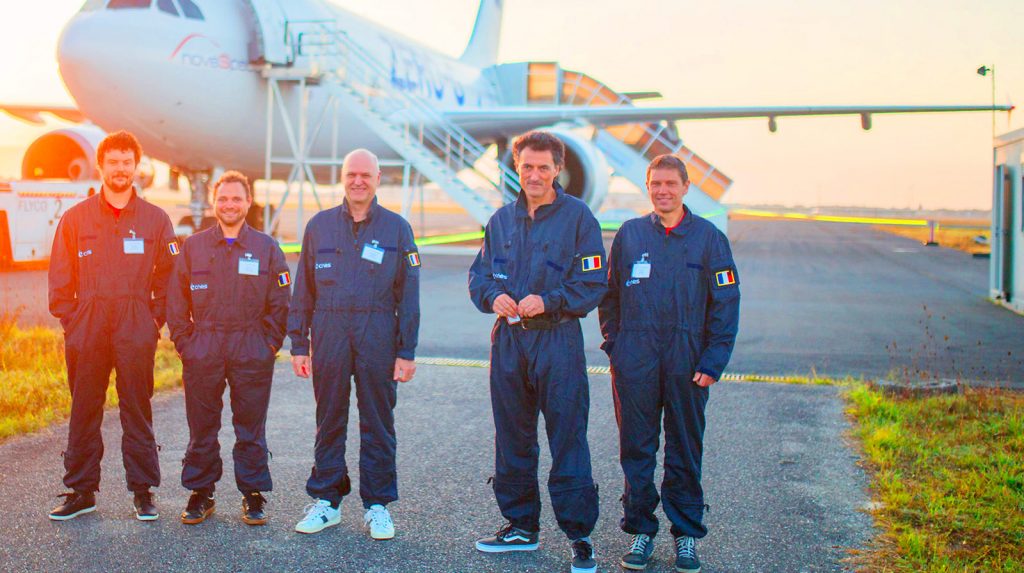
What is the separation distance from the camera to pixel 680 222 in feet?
12.6

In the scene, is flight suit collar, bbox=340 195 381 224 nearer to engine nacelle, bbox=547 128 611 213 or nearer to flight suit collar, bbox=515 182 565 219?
flight suit collar, bbox=515 182 565 219

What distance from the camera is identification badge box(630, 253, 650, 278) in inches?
150

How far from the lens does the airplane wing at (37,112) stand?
20.4 m

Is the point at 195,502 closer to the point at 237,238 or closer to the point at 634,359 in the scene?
the point at 237,238

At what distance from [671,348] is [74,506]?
9.18 ft

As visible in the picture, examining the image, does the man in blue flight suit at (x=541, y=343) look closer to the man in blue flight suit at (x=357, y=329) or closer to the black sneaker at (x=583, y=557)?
the black sneaker at (x=583, y=557)

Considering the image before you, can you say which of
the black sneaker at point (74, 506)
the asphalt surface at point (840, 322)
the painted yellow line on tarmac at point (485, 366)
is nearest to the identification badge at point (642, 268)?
the black sneaker at point (74, 506)

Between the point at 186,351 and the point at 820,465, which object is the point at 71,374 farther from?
the point at 820,465

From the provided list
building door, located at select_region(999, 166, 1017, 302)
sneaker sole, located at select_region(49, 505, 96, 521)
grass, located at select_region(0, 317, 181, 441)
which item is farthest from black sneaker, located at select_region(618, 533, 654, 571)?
building door, located at select_region(999, 166, 1017, 302)

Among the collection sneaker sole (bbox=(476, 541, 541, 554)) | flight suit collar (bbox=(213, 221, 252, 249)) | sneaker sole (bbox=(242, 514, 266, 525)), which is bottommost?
sneaker sole (bbox=(476, 541, 541, 554))

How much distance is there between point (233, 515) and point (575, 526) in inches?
64.7

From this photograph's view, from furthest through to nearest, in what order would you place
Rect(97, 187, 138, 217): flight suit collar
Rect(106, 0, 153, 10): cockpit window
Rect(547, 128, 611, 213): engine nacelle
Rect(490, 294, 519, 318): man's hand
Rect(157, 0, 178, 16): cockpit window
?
Rect(547, 128, 611, 213): engine nacelle, Rect(157, 0, 178, 16): cockpit window, Rect(106, 0, 153, 10): cockpit window, Rect(97, 187, 138, 217): flight suit collar, Rect(490, 294, 519, 318): man's hand

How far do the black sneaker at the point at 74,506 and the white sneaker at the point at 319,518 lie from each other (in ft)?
3.33

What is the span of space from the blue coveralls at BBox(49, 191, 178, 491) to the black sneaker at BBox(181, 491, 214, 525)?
23 centimetres
